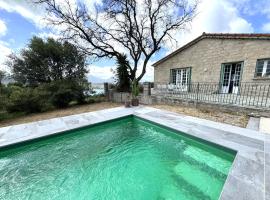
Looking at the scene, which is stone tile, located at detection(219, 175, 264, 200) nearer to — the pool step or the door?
the pool step

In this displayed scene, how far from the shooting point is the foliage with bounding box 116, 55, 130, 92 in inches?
476

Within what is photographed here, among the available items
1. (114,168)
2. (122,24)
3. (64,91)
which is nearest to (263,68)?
(122,24)

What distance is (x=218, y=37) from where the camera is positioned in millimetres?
9688

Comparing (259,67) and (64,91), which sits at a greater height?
(259,67)

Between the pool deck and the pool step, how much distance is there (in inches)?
12.2

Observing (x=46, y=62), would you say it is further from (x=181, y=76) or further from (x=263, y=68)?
(x=263, y=68)

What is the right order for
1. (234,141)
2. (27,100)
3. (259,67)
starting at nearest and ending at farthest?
(234,141), (27,100), (259,67)

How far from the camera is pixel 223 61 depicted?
31.7 ft

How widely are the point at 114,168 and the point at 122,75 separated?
986 centimetres

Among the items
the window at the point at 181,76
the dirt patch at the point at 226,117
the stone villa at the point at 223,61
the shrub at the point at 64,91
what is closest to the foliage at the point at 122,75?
the shrub at the point at 64,91

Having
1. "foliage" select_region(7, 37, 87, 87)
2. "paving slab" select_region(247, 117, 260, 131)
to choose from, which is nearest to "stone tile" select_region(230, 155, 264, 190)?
"paving slab" select_region(247, 117, 260, 131)

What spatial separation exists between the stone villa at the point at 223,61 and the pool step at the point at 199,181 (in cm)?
877

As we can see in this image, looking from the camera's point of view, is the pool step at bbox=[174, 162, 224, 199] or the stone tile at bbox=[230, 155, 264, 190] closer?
the stone tile at bbox=[230, 155, 264, 190]

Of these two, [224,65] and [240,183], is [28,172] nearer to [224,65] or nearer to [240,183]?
[240,183]
